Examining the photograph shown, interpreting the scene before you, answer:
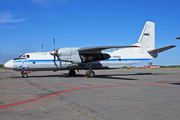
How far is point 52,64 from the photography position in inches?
910

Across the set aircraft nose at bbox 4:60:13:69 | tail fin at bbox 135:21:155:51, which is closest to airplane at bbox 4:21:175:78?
aircraft nose at bbox 4:60:13:69

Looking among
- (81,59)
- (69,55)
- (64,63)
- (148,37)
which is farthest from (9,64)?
(148,37)

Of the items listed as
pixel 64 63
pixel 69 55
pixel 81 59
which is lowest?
pixel 64 63

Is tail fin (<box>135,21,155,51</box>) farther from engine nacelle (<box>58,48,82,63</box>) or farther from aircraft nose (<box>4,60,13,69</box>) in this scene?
aircraft nose (<box>4,60,13,69</box>)

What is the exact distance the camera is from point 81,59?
22.6 metres

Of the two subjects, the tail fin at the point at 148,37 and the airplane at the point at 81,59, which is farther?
the tail fin at the point at 148,37

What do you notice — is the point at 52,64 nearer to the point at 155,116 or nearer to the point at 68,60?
the point at 68,60

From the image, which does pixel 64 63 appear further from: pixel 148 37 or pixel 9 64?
pixel 148 37

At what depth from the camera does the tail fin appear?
27.4 meters

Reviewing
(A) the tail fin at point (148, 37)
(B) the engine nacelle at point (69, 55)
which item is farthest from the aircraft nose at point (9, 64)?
(A) the tail fin at point (148, 37)

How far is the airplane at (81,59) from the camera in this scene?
21938 mm

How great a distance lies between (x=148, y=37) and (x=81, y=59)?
12.2 meters

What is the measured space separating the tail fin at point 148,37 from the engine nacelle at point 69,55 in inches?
428

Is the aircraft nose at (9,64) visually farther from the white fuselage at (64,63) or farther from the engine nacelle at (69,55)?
the engine nacelle at (69,55)
